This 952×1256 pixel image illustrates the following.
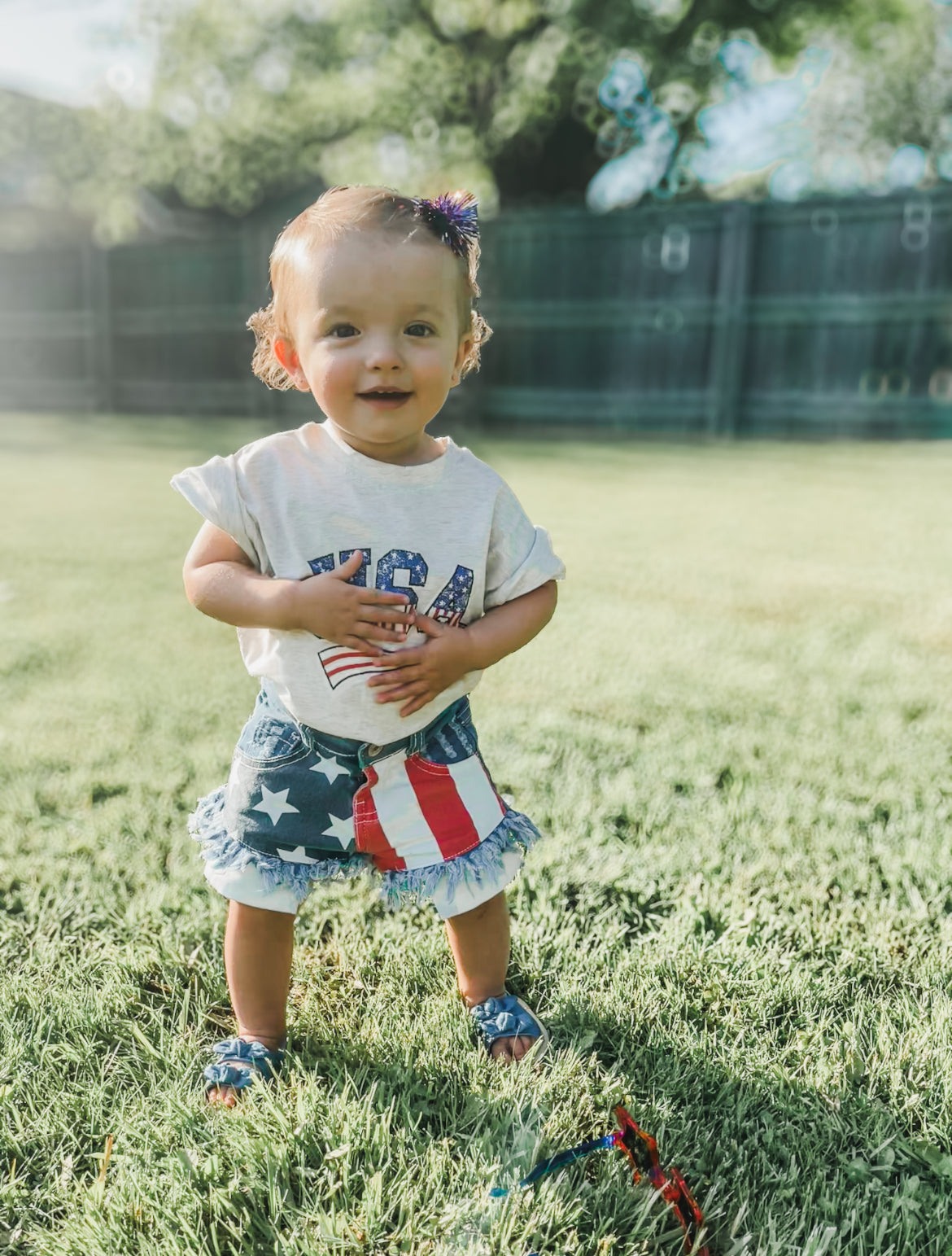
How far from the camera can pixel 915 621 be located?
11.6ft

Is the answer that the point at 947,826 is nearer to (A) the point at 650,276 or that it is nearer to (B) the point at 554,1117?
(B) the point at 554,1117

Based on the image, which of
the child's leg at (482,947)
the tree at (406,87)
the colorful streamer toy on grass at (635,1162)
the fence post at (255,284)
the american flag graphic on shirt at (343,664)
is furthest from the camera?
the tree at (406,87)

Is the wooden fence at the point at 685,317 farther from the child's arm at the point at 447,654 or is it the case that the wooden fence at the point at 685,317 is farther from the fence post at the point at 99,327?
the child's arm at the point at 447,654

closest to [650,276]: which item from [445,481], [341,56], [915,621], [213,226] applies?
[915,621]

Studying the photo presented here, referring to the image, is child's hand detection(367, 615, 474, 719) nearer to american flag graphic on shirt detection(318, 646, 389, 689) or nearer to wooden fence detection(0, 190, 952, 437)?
american flag graphic on shirt detection(318, 646, 389, 689)

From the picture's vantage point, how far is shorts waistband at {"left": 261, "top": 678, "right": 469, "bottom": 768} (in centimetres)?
141

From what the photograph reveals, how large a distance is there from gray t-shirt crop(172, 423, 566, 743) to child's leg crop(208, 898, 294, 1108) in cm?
30

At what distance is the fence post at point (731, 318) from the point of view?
9609 millimetres

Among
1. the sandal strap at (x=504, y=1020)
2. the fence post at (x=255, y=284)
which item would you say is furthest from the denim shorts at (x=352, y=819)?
the fence post at (x=255, y=284)

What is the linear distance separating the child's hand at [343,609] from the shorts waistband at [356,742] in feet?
0.53

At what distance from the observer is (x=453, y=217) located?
137 cm

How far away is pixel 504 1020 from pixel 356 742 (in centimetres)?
46

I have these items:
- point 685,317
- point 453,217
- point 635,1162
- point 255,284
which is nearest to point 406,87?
point 255,284

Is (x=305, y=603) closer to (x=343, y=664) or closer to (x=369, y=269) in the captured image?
(x=343, y=664)
